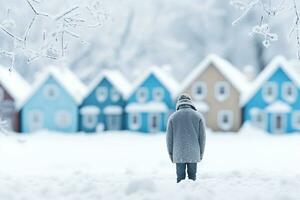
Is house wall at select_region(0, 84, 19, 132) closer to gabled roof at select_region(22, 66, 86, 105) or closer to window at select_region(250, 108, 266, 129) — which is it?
gabled roof at select_region(22, 66, 86, 105)

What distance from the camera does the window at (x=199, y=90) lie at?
37.3 metres

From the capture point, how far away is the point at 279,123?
1406 inches

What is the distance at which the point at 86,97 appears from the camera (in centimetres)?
3834

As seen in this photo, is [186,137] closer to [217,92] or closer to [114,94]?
[217,92]

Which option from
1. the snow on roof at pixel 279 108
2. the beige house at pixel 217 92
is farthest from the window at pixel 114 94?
the snow on roof at pixel 279 108

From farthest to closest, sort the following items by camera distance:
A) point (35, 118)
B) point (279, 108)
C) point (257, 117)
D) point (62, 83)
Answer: point (35, 118) → point (62, 83) → point (257, 117) → point (279, 108)

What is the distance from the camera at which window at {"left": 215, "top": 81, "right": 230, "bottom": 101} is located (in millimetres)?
37031

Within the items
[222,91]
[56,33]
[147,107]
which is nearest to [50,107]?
[147,107]

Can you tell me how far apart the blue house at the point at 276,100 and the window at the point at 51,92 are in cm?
1236

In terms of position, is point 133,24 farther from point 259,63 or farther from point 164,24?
point 259,63

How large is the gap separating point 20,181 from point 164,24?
39929mm

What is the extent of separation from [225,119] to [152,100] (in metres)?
4.91

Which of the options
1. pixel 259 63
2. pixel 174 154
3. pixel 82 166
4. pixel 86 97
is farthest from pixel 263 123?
pixel 174 154

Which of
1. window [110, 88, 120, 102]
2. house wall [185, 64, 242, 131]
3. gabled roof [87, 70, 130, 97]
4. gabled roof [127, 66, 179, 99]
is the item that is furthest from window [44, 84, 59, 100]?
house wall [185, 64, 242, 131]
